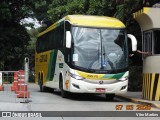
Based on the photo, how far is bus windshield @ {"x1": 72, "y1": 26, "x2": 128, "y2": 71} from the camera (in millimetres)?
18750

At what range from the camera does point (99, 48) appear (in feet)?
62.0

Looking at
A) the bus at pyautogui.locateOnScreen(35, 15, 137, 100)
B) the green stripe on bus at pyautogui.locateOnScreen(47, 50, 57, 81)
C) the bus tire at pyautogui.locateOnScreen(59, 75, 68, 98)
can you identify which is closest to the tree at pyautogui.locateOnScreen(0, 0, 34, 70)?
the green stripe on bus at pyautogui.locateOnScreen(47, 50, 57, 81)

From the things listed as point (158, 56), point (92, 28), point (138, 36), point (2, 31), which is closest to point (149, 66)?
point (158, 56)

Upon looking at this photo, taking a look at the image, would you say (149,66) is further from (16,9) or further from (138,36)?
(16,9)

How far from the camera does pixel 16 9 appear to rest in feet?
145

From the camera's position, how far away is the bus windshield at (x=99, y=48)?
61.5ft

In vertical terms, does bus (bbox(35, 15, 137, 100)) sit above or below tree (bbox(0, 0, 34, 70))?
below

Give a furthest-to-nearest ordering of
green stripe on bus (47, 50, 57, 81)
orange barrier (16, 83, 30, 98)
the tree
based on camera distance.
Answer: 1. the tree
2. green stripe on bus (47, 50, 57, 81)
3. orange barrier (16, 83, 30, 98)

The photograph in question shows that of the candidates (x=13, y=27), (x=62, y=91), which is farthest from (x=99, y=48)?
(x=13, y=27)

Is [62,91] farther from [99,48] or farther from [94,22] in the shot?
[94,22]

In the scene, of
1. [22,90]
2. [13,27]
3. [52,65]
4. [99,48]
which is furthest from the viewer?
[13,27]

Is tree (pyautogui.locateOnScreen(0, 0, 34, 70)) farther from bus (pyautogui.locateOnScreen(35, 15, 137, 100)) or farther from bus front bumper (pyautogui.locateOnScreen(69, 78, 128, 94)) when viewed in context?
bus front bumper (pyautogui.locateOnScreen(69, 78, 128, 94))

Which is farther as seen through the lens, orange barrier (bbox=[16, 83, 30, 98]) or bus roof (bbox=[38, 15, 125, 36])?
orange barrier (bbox=[16, 83, 30, 98])

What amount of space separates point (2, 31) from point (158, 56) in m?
25.4
